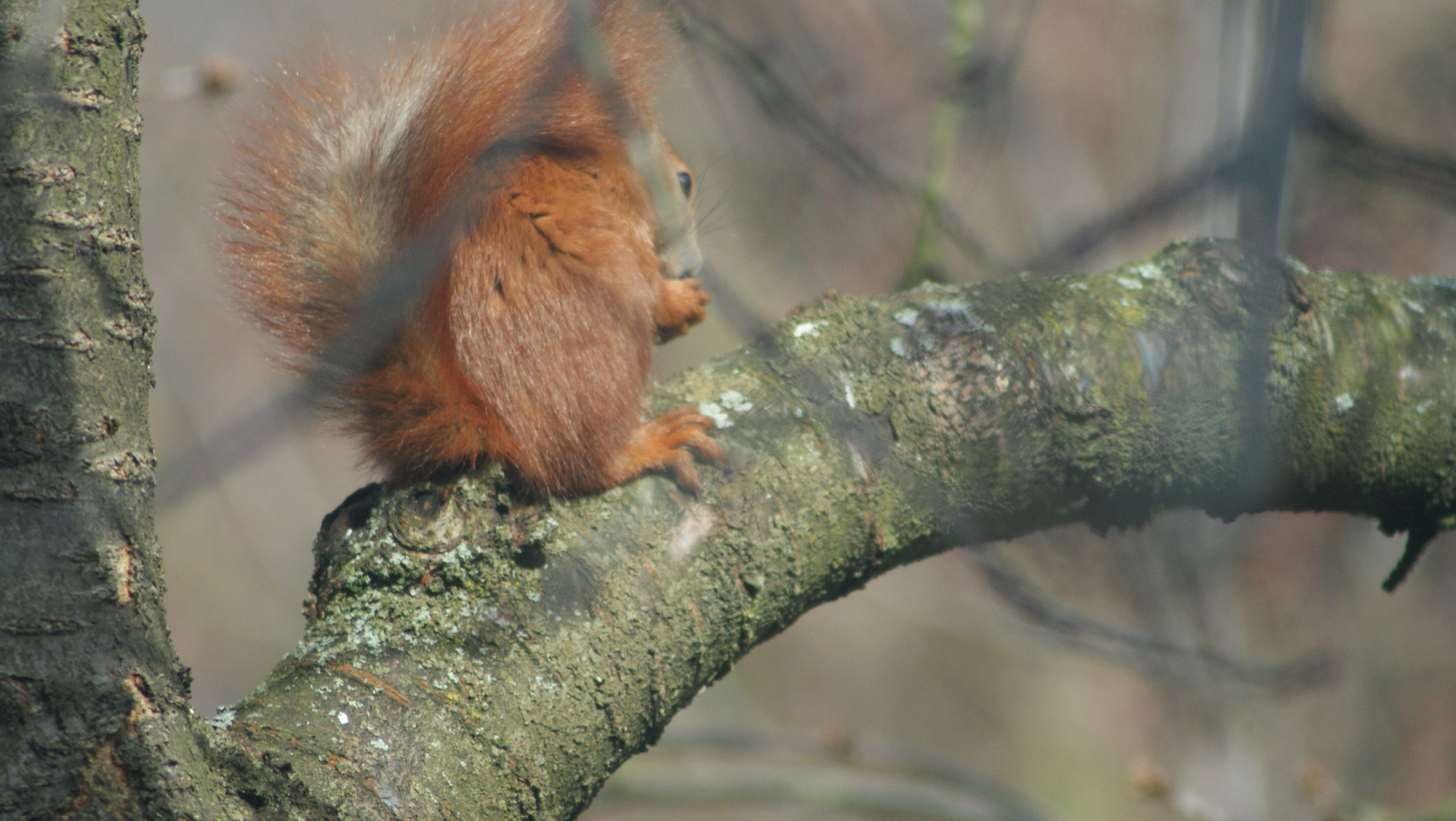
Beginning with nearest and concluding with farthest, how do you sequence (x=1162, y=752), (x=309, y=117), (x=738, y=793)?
(x=309, y=117)
(x=738, y=793)
(x=1162, y=752)

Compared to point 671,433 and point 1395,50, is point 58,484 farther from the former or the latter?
point 1395,50

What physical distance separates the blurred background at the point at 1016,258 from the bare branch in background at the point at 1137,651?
0.6 inches

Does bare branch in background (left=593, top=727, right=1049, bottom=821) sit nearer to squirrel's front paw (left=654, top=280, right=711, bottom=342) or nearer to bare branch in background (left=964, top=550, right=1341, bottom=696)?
bare branch in background (left=964, top=550, right=1341, bottom=696)

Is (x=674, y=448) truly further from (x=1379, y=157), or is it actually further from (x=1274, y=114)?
(x=1379, y=157)

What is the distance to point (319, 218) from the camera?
1476mm

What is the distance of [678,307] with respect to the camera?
1938 mm

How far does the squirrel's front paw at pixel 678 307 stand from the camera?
1.93 m

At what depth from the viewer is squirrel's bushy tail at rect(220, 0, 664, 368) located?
1.46 m

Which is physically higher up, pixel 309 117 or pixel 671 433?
pixel 309 117

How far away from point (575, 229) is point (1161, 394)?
3.13 feet

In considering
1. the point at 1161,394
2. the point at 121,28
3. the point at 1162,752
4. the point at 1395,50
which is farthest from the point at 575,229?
the point at 1395,50

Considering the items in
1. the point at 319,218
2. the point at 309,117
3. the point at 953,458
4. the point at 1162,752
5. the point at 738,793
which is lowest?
the point at 1162,752

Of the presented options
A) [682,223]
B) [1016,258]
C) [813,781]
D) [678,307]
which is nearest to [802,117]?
[682,223]

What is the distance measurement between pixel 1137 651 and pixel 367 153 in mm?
2094
